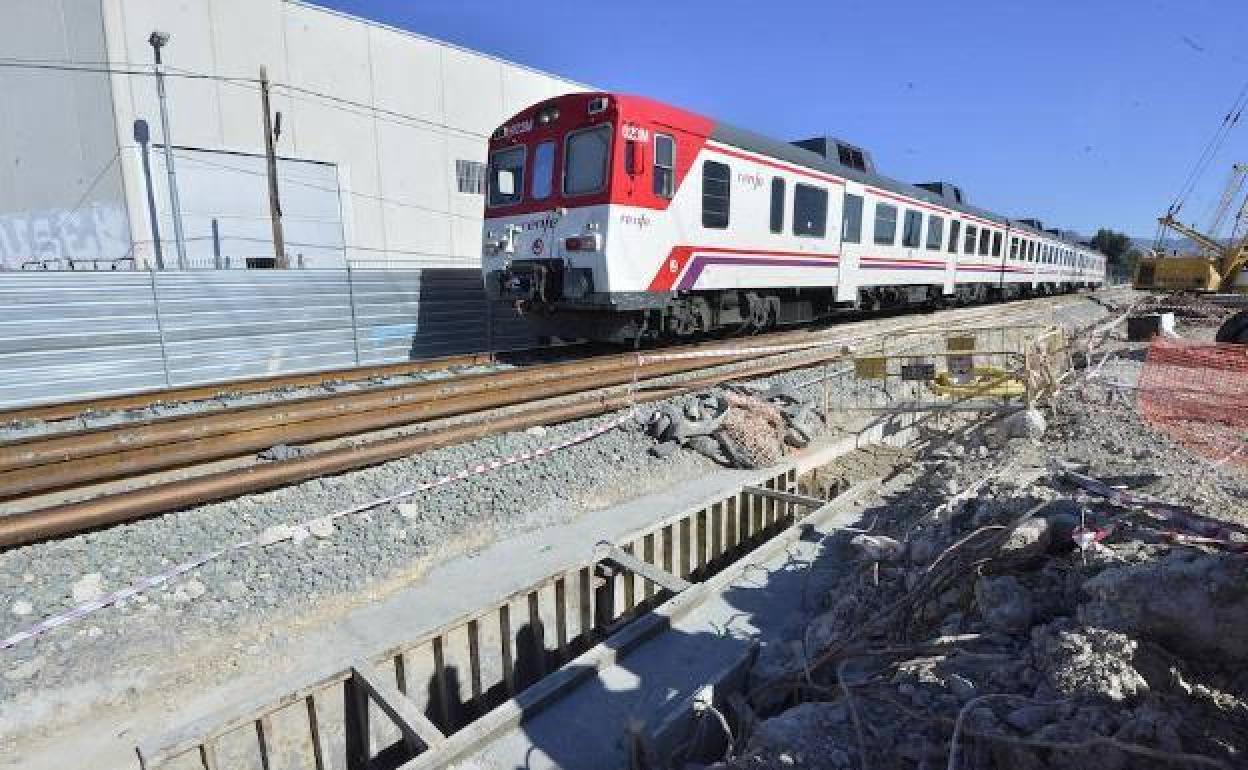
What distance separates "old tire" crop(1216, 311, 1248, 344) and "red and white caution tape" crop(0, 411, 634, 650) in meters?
15.5

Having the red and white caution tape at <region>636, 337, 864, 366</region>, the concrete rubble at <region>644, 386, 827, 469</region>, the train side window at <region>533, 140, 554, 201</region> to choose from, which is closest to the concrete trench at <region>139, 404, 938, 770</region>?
the concrete rubble at <region>644, 386, 827, 469</region>

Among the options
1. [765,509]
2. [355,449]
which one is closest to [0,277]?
[355,449]

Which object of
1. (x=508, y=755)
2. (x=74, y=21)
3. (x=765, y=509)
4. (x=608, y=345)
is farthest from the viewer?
(x=74, y=21)

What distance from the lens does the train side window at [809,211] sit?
11.6 metres

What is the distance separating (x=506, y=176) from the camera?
10250 millimetres

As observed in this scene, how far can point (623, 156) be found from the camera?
28.0 ft

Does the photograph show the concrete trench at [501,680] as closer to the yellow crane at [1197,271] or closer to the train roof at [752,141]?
the train roof at [752,141]

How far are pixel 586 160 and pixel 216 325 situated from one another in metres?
6.02

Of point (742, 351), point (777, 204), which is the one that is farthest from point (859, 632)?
point (777, 204)

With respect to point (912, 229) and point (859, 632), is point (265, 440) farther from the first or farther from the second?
point (912, 229)

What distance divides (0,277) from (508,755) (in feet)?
29.5

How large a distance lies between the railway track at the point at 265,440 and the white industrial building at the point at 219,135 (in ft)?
44.9

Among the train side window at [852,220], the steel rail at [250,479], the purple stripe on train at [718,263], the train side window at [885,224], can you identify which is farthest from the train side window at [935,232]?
the steel rail at [250,479]

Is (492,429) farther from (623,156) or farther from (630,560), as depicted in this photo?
(623,156)
